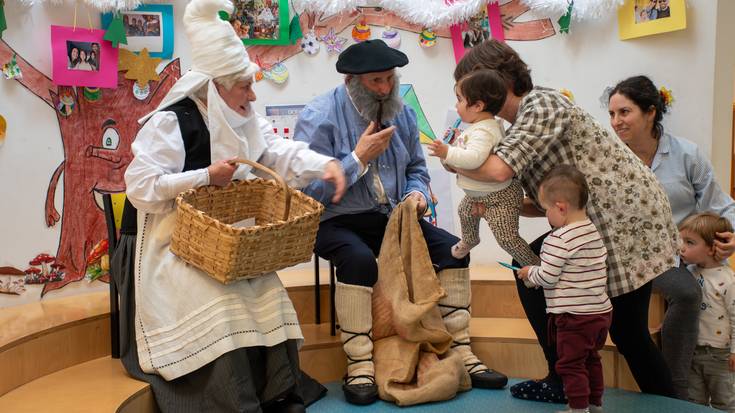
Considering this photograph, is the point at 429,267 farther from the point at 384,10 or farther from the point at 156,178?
the point at 384,10

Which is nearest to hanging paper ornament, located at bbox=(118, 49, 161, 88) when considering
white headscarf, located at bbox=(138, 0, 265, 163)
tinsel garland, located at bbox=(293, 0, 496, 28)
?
tinsel garland, located at bbox=(293, 0, 496, 28)

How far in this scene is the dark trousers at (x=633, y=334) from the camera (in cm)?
285

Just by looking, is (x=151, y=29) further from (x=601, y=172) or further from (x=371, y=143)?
(x=601, y=172)

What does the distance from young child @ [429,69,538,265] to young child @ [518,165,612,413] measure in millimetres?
158

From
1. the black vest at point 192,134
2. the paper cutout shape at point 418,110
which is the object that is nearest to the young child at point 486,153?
→ the black vest at point 192,134

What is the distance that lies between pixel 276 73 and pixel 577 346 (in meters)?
2.13

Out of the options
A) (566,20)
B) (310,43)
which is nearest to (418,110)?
(310,43)

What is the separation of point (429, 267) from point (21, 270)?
184 cm

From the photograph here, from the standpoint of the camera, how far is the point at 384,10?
4129 millimetres

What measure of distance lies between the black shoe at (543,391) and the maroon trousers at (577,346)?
0.32 meters

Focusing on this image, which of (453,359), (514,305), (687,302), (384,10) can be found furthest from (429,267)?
(384,10)

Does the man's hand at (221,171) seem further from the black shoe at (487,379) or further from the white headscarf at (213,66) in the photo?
the black shoe at (487,379)

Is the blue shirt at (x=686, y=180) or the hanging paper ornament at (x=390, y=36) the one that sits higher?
the hanging paper ornament at (x=390, y=36)

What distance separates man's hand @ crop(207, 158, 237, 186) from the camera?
2.74 m
